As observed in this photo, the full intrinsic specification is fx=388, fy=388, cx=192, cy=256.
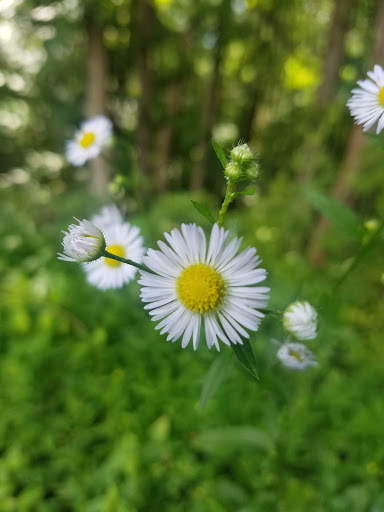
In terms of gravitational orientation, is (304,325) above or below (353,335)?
below

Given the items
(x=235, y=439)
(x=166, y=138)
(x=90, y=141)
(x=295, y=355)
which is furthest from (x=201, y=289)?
(x=166, y=138)

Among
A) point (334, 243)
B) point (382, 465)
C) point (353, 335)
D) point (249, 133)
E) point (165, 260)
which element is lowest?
point (382, 465)

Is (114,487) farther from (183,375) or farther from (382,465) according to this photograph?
(382,465)

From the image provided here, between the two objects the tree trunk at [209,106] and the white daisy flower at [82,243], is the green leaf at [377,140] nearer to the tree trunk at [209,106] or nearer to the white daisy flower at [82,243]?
the white daisy flower at [82,243]

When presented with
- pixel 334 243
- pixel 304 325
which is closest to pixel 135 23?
pixel 334 243

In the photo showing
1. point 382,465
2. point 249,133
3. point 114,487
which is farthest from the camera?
point 249,133

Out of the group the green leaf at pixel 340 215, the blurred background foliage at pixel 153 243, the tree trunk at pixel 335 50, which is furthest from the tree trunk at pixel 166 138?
the green leaf at pixel 340 215
